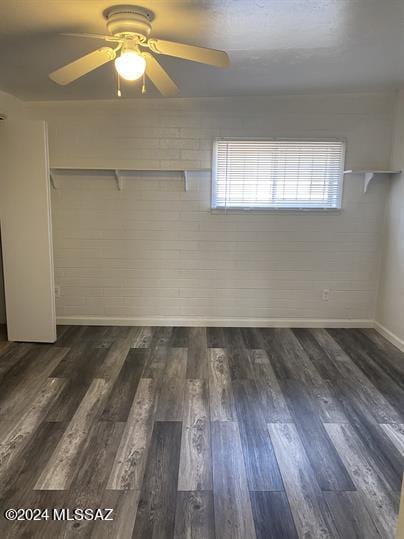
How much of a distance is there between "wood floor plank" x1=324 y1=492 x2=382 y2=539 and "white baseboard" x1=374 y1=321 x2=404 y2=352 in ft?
7.00

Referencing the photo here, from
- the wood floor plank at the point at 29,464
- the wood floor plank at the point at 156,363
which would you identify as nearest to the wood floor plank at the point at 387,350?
the wood floor plank at the point at 156,363

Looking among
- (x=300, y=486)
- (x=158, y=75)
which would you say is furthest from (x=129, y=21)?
(x=300, y=486)

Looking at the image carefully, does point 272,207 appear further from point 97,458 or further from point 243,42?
point 97,458

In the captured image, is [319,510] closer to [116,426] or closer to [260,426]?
[260,426]

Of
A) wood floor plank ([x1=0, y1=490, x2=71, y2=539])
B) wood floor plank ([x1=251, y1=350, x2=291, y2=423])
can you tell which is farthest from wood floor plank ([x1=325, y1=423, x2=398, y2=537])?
wood floor plank ([x1=0, y1=490, x2=71, y2=539])

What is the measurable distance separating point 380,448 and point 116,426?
1.59 metres

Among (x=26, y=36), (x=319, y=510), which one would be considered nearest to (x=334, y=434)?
(x=319, y=510)

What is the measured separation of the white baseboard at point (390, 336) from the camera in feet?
12.1

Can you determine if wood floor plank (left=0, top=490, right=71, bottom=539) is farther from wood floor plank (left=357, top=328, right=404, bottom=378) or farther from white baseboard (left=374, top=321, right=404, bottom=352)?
white baseboard (left=374, top=321, right=404, bottom=352)

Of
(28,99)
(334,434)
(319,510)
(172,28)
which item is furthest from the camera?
(28,99)

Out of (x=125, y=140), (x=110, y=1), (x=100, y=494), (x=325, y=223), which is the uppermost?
(x=110, y=1)

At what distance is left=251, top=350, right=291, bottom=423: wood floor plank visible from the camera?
258 centimetres

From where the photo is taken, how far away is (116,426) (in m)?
2.42

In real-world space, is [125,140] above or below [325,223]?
above
